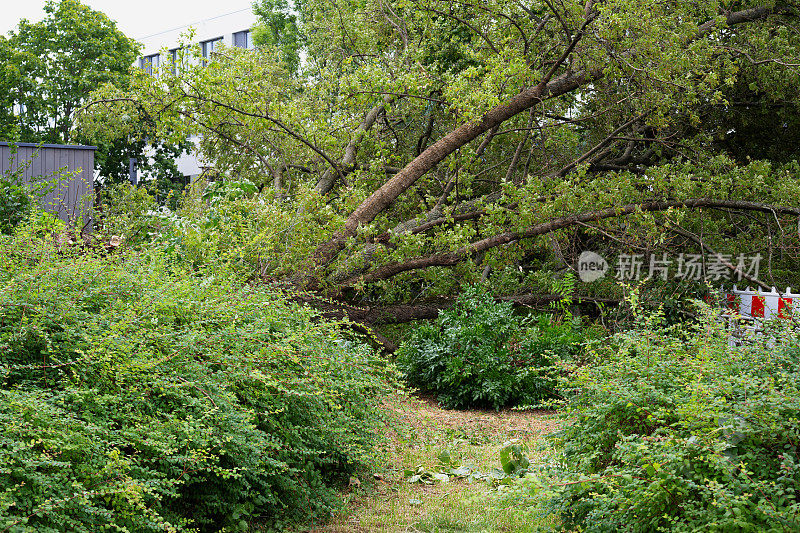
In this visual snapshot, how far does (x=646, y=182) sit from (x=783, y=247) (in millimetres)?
1854

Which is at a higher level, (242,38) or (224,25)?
(224,25)

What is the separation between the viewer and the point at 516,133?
36.1ft

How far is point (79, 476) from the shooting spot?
296 cm

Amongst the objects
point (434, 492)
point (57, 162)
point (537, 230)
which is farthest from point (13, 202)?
point (434, 492)

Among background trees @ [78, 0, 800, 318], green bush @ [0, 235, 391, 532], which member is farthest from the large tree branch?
green bush @ [0, 235, 391, 532]

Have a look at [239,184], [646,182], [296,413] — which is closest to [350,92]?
[239,184]

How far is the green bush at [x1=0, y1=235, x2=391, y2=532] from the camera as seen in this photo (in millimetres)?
2914

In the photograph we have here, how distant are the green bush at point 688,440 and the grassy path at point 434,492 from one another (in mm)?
589

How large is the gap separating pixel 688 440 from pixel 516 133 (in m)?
8.43

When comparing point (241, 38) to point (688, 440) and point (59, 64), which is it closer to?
Result: point (59, 64)

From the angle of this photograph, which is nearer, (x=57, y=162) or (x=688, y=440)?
(x=688, y=440)

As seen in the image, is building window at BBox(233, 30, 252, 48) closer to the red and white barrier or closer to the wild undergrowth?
the red and white barrier

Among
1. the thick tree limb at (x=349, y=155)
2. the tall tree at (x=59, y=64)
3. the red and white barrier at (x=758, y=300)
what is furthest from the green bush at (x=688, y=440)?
the tall tree at (x=59, y=64)

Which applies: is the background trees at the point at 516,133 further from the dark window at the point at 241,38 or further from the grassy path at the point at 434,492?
the dark window at the point at 241,38
